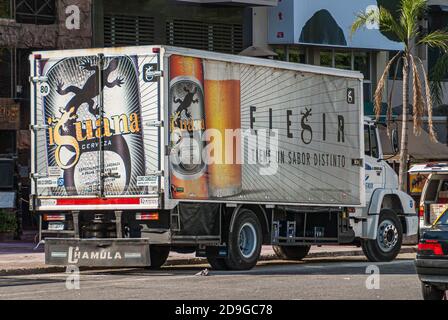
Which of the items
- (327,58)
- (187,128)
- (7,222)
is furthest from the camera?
(327,58)

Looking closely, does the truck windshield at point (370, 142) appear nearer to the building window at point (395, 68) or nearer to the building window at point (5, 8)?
the building window at point (5, 8)

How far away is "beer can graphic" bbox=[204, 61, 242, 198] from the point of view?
21.8 m

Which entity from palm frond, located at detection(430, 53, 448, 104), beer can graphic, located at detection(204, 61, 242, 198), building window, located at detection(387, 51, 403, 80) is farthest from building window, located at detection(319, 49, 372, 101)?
beer can graphic, located at detection(204, 61, 242, 198)

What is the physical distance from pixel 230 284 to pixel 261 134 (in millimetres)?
4491

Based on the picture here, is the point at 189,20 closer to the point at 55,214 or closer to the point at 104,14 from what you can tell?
the point at 104,14

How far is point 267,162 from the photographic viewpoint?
2300cm

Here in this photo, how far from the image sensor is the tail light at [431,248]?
1548cm

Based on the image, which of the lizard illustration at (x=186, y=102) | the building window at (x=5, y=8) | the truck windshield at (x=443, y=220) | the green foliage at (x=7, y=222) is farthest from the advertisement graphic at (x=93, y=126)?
the building window at (x=5, y=8)

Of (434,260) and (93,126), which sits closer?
(434,260)

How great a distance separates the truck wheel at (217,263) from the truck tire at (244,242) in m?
0.13

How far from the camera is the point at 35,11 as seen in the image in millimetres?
34438

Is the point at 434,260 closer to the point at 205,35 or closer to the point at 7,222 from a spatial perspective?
the point at 7,222

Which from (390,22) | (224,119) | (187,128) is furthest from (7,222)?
(390,22)
